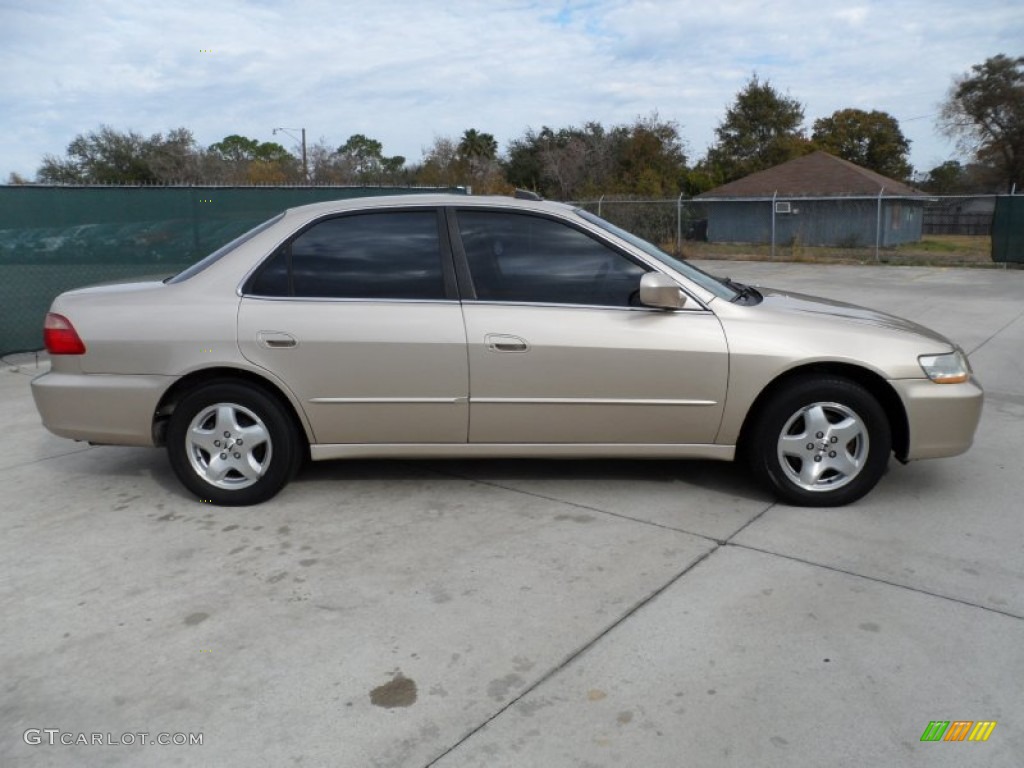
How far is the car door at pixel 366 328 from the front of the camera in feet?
14.4

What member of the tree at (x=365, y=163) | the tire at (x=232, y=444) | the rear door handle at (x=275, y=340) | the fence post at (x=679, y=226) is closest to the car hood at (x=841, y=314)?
the rear door handle at (x=275, y=340)

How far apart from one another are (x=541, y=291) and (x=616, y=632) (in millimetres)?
1894

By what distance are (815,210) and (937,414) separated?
29142 millimetres

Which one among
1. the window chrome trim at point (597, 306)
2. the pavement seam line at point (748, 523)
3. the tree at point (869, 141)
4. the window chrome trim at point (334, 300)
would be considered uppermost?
the tree at point (869, 141)

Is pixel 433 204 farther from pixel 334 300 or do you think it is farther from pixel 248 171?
pixel 248 171

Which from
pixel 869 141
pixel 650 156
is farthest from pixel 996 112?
pixel 650 156

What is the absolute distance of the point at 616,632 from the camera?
3.25m

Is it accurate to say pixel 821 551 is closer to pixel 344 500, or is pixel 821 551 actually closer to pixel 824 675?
pixel 824 675

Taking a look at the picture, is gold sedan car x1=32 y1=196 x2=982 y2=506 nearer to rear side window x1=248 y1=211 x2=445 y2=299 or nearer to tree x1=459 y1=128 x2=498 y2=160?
rear side window x1=248 y1=211 x2=445 y2=299

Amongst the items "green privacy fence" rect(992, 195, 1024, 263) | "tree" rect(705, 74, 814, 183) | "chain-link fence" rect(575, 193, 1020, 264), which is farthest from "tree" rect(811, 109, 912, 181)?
"green privacy fence" rect(992, 195, 1024, 263)

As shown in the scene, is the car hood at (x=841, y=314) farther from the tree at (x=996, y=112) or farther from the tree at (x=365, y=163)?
the tree at (x=996, y=112)

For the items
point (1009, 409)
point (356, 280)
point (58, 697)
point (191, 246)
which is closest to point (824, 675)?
point (58, 697)

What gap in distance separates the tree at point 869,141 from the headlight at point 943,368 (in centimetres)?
5109

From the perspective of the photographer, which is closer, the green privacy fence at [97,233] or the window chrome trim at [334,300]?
the window chrome trim at [334,300]
